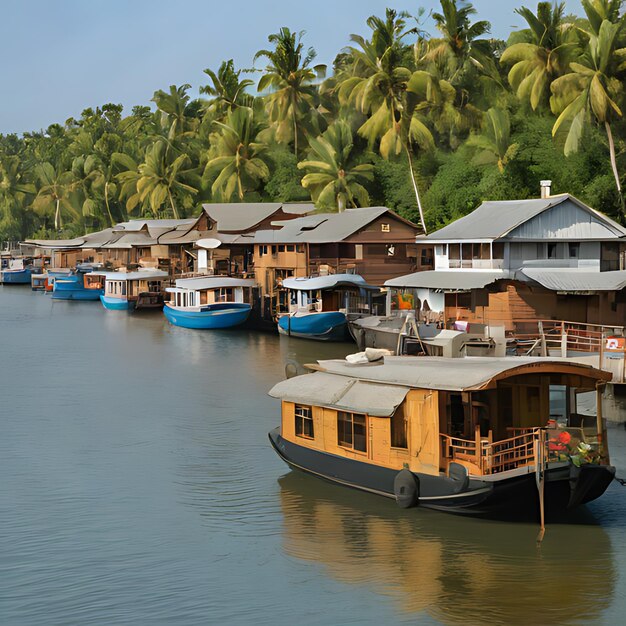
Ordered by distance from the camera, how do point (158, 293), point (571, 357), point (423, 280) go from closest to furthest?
1. point (571, 357)
2. point (423, 280)
3. point (158, 293)

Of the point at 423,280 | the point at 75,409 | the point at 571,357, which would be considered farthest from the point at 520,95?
the point at 75,409

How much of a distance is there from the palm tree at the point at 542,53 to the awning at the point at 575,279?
63.1ft

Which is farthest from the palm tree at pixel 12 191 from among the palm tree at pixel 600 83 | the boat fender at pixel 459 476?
the boat fender at pixel 459 476

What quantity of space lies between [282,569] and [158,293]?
215ft

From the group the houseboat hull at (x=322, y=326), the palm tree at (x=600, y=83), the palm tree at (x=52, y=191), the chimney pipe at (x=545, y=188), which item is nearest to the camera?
the chimney pipe at (x=545, y=188)

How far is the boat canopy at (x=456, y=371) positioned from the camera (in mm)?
19859

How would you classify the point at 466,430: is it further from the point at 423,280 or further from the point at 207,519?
the point at 423,280

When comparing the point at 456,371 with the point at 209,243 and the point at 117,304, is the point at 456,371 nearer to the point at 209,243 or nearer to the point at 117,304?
the point at 209,243

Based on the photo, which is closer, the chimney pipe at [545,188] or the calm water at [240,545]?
the calm water at [240,545]

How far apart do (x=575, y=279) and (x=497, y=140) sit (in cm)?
2203

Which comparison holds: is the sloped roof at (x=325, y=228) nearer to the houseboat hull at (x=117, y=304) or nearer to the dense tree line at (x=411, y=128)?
the dense tree line at (x=411, y=128)

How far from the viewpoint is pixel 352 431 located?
22125mm

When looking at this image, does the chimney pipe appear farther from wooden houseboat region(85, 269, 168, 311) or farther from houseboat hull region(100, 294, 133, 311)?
houseboat hull region(100, 294, 133, 311)

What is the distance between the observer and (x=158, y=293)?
272 feet
